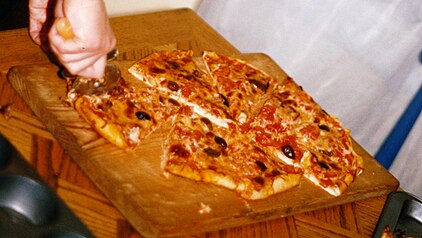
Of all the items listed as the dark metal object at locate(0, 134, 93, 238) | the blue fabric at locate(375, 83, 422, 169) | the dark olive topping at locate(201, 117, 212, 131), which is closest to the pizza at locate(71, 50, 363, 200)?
the dark olive topping at locate(201, 117, 212, 131)

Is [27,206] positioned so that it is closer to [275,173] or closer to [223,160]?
[223,160]

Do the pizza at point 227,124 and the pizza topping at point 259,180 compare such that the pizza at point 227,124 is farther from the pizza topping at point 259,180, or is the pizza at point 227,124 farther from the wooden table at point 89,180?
the wooden table at point 89,180

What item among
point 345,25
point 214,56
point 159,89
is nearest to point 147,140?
point 159,89

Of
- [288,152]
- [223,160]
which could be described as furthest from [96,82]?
[288,152]

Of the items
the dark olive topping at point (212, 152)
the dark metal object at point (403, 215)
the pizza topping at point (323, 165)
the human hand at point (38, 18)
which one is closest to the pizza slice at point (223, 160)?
the dark olive topping at point (212, 152)

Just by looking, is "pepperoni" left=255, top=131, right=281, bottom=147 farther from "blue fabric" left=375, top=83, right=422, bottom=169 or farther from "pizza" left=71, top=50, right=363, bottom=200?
"blue fabric" left=375, top=83, right=422, bottom=169

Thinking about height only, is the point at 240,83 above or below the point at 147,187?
above

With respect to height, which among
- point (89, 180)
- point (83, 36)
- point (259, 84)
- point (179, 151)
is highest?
point (83, 36)

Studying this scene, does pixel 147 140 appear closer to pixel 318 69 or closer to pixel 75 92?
pixel 75 92
